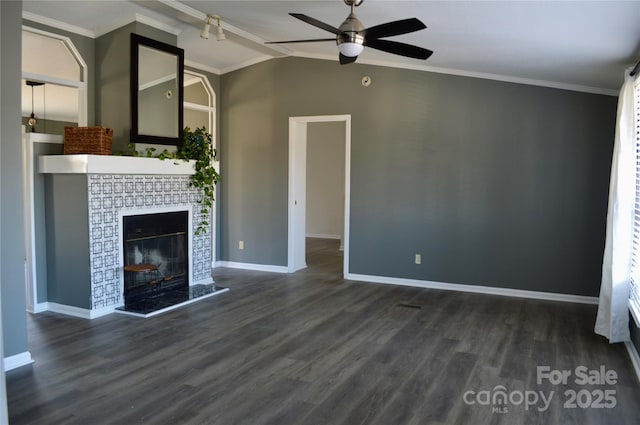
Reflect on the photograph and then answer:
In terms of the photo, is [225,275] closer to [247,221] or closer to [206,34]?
[247,221]

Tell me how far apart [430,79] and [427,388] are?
3942 millimetres

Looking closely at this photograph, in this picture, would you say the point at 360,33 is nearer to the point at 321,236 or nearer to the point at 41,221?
the point at 41,221

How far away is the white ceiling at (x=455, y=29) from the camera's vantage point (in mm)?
3225

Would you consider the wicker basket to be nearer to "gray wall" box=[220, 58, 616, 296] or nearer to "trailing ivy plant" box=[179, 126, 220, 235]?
"trailing ivy plant" box=[179, 126, 220, 235]

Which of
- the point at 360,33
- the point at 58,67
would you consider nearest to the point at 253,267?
the point at 58,67

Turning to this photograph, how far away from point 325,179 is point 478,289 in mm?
5292

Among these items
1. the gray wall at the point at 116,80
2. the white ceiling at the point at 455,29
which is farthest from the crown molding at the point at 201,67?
the gray wall at the point at 116,80

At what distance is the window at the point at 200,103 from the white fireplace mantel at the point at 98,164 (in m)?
1.95

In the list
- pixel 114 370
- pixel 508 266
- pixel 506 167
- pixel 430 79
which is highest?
pixel 430 79

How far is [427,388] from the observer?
3.16 m

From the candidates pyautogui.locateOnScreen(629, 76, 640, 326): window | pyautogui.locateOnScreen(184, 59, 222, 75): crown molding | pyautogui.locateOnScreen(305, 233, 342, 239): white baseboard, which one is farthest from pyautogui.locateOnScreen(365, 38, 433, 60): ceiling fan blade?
pyautogui.locateOnScreen(305, 233, 342, 239): white baseboard

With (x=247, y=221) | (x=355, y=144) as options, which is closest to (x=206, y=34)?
(x=355, y=144)

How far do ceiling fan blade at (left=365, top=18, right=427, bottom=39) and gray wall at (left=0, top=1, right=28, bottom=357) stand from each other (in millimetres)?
2469

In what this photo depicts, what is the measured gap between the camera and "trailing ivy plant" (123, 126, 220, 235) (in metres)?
5.53
